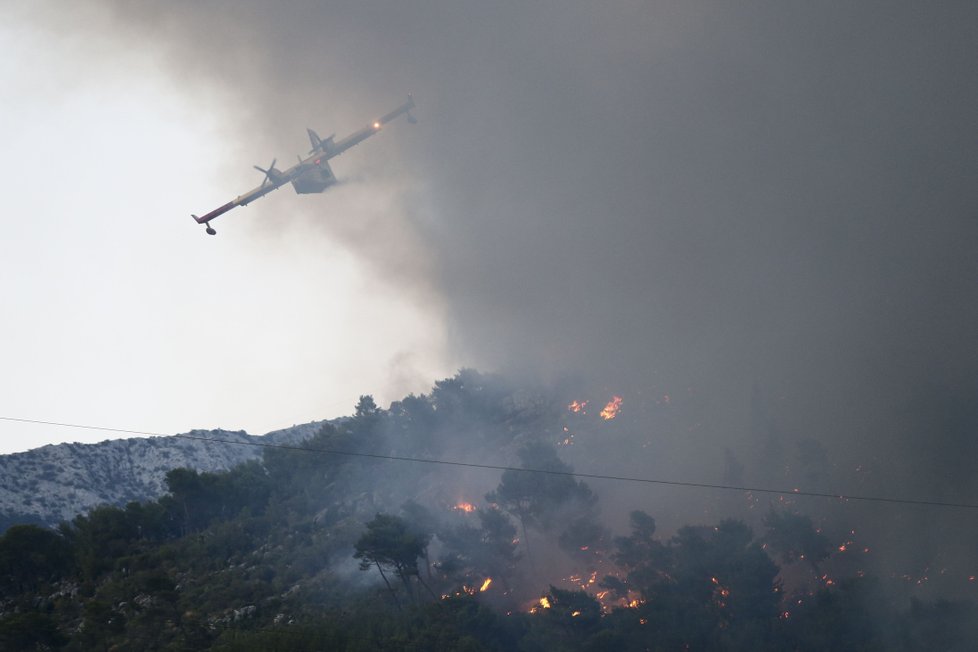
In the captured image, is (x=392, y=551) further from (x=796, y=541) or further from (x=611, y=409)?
(x=611, y=409)

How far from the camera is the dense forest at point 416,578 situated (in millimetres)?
58219

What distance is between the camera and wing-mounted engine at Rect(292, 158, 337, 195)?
85.6 meters

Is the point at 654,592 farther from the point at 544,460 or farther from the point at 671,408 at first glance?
the point at 671,408

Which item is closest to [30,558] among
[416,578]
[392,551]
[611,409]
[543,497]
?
[392,551]

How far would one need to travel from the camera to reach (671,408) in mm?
170875

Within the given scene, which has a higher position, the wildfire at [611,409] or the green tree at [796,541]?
the wildfire at [611,409]

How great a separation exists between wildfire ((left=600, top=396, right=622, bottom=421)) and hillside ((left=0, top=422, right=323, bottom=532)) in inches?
3993

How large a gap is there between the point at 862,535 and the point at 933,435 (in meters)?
42.6

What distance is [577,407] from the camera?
176500 millimetres

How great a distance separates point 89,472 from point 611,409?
137 meters

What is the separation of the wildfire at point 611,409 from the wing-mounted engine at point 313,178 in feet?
349

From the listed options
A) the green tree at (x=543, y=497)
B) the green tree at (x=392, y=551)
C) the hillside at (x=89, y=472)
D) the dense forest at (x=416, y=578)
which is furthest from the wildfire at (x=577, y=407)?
the green tree at (x=392, y=551)

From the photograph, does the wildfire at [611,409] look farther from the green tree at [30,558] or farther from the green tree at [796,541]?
the green tree at [30,558]

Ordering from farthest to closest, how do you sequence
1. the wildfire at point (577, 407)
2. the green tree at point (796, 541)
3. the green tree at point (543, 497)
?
1. the wildfire at point (577, 407)
2. the green tree at point (543, 497)
3. the green tree at point (796, 541)
